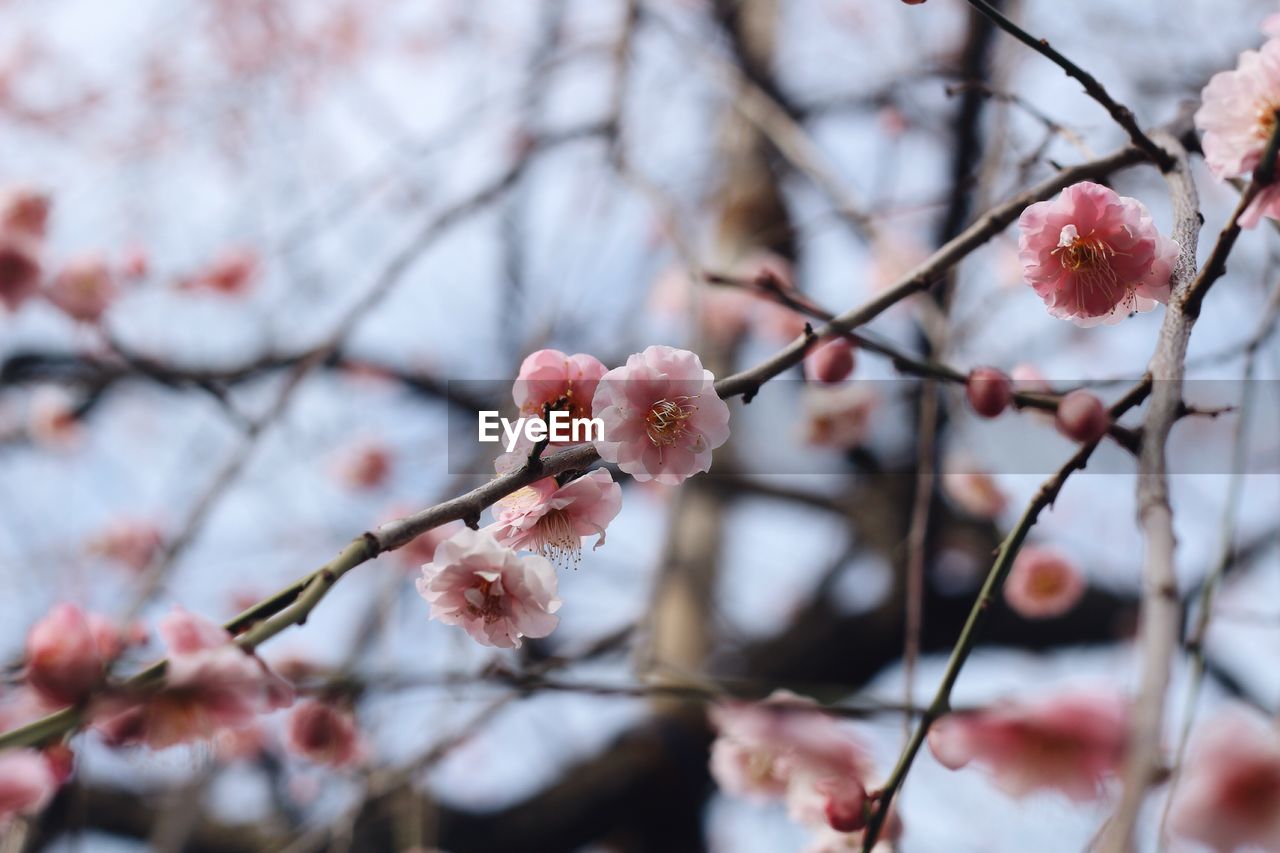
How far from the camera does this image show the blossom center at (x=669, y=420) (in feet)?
2.75

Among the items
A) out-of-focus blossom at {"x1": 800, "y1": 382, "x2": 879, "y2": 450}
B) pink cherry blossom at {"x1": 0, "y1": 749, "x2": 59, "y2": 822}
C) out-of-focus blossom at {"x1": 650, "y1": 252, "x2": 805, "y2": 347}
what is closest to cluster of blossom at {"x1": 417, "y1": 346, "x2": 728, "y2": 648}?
pink cherry blossom at {"x1": 0, "y1": 749, "x2": 59, "y2": 822}

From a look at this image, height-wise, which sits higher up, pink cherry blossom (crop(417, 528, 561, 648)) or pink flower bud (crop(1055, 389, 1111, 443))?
pink flower bud (crop(1055, 389, 1111, 443))

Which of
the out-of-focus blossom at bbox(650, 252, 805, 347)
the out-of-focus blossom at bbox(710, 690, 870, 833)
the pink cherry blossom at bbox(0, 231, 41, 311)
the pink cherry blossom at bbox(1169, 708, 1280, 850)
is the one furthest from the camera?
the out-of-focus blossom at bbox(650, 252, 805, 347)

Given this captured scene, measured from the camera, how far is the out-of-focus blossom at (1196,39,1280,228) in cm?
80

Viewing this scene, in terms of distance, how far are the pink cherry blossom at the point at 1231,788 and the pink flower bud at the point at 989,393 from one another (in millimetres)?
357

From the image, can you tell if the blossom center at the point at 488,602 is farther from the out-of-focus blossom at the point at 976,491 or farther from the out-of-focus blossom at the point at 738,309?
the out-of-focus blossom at the point at 738,309

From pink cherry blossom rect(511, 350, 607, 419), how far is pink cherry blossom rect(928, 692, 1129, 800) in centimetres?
42

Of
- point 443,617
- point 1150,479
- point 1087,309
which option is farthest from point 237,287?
point 1150,479

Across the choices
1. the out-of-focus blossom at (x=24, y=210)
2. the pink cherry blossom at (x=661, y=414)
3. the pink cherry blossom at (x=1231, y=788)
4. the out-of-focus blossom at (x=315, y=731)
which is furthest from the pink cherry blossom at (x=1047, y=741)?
the out-of-focus blossom at (x=24, y=210)

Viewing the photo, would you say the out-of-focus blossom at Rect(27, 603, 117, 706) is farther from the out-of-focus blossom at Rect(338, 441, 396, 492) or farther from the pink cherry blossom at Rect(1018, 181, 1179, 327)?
the out-of-focus blossom at Rect(338, 441, 396, 492)

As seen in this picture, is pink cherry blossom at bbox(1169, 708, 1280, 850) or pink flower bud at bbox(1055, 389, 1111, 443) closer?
pink cherry blossom at bbox(1169, 708, 1280, 850)

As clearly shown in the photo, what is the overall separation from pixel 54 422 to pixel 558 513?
3187 mm

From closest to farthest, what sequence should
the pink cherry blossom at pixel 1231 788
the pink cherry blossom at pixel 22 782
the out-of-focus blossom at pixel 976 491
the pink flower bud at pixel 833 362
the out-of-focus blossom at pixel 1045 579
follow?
the pink cherry blossom at pixel 1231 788 < the pink cherry blossom at pixel 22 782 < the pink flower bud at pixel 833 362 < the out-of-focus blossom at pixel 1045 579 < the out-of-focus blossom at pixel 976 491

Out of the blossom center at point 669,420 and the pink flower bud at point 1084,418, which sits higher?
the pink flower bud at point 1084,418
